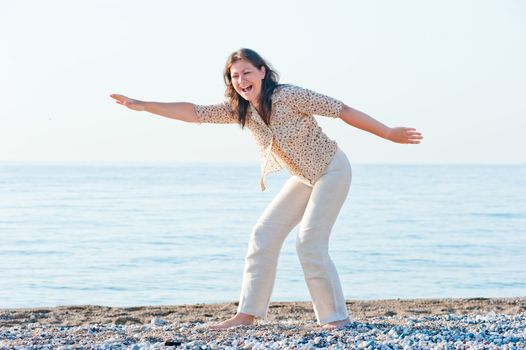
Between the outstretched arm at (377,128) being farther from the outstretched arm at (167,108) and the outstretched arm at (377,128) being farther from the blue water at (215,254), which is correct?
the blue water at (215,254)

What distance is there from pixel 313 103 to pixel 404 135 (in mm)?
669

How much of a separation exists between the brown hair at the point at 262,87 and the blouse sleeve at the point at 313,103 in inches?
6.0

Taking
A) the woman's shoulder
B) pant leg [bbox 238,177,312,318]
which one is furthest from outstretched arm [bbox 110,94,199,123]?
pant leg [bbox 238,177,312,318]

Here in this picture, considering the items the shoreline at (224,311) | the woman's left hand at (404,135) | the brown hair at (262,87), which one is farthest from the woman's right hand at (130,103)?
the shoreline at (224,311)

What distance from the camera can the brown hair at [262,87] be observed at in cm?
611

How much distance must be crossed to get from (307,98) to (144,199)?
29543mm

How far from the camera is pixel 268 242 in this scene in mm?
6215

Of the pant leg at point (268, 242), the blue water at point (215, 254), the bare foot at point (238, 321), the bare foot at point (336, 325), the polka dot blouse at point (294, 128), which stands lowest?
the blue water at point (215, 254)

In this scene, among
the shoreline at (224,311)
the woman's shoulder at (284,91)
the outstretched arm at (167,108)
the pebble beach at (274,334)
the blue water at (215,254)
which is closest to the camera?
the pebble beach at (274,334)

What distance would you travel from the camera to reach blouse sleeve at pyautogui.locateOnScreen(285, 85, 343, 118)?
6.02 meters

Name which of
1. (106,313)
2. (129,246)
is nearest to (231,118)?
(106,313)

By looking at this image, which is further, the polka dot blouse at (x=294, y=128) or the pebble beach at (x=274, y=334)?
the polka dot blouse at (x=294, y=128)

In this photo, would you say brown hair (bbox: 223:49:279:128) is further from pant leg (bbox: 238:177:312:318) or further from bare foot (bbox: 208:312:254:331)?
bare foot (bbox: 208:312:254:331)

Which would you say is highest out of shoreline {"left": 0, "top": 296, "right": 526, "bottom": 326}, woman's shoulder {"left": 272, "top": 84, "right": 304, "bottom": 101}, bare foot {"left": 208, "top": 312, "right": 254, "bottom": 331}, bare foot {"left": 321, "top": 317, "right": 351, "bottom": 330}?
woman's shoulder {"left": 272, "top": 84, "right": 304, "bottom": 101}
